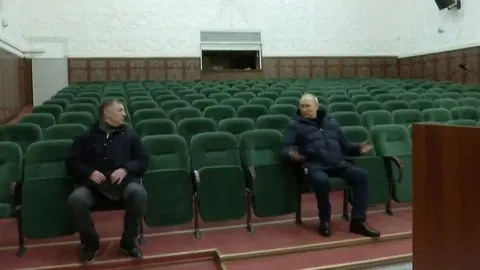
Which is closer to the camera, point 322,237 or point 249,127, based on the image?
point 322,237

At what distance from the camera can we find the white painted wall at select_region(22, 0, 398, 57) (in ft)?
37.6

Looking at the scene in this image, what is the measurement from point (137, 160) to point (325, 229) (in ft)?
Result: 4.33

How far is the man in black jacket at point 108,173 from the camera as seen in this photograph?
269 centimetres

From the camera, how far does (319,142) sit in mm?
3350

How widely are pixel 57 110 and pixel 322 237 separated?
3394 millimetres

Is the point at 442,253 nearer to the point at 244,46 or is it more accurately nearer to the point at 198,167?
the point at 198,167

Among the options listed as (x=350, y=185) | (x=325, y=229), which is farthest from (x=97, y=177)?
(x=350, y=185)

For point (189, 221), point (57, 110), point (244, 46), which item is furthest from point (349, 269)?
point (244, 46)

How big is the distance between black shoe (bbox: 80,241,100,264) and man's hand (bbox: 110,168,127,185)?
14.7 inches

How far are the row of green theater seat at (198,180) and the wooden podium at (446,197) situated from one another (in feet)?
4.53

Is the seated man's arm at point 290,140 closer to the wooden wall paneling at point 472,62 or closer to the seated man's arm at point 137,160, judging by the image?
the seated man's arm at point 137,160

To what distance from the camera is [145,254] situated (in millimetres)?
2773

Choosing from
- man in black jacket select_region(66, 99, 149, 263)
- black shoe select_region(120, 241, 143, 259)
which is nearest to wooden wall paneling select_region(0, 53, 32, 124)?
man in black jacket select_region(66, 99, 149, 263)

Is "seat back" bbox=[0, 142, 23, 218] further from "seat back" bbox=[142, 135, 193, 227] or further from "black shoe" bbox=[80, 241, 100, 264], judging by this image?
"seat back" bbox=[142, 135, 193, 227]
